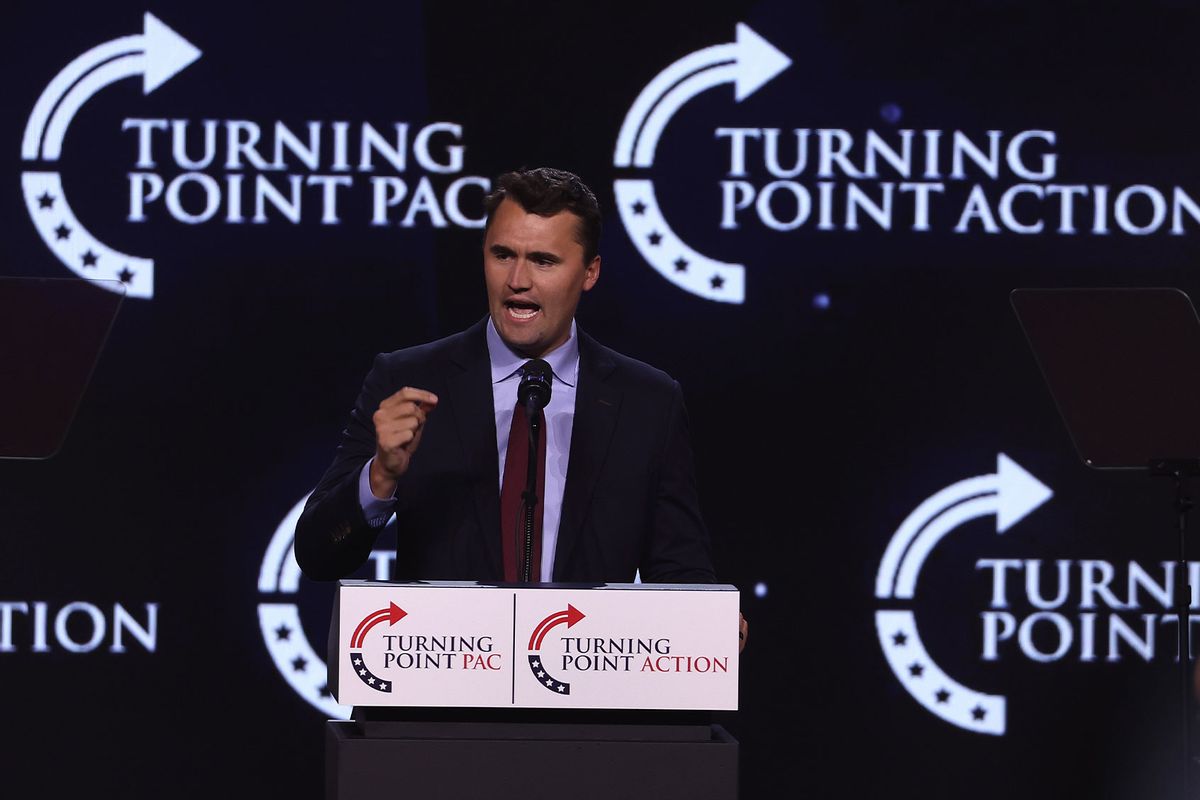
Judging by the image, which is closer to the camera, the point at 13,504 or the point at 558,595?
the point at 558,595

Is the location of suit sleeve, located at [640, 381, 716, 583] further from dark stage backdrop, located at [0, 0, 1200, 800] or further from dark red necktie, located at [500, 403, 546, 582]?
dark stage backdrop, located at [0, 0, 1200, 800]

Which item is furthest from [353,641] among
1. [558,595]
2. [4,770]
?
[4,770]

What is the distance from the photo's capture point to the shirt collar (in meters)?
2.87

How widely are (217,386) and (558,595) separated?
2.62 metres

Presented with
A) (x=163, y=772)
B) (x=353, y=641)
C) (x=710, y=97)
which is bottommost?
(x=163, y=772)

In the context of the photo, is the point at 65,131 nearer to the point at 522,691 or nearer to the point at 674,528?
the point at 674,528

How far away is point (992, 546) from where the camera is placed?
4.52 meters

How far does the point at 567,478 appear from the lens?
9.04ft

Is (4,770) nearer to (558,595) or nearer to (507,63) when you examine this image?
(507,63)

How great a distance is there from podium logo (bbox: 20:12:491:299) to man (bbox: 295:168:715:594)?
1.61m

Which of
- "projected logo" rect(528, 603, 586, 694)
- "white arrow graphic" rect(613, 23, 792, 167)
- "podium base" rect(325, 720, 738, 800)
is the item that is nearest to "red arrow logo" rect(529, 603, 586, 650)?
"projected logo" rect(528, 603, 586, 694)

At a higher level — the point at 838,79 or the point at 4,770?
the point at 838,79

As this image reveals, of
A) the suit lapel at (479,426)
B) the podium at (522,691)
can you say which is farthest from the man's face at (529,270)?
the podium at (522,691)

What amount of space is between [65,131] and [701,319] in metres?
1.83
